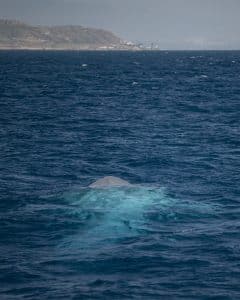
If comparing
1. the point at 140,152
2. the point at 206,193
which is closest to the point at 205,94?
the point at 140,152

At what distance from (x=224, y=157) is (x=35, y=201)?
19.2m

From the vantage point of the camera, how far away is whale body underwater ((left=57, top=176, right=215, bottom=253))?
24859 millimetres

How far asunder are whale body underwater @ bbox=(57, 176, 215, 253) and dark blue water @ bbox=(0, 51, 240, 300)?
0.22 ft

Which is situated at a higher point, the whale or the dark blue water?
the whale

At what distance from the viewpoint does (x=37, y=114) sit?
226ft

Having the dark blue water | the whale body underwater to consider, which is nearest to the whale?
the whale body underwater

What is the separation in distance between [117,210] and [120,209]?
26cm

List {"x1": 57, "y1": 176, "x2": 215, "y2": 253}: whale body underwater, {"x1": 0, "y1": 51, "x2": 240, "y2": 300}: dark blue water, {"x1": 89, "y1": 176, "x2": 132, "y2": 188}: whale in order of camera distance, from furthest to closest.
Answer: {"x1": 89, "y1": 176, "x2": 132, "y2": 188}: whale < {"x1": 57, "y1": 176, "x2": 215, "y2": 253}: whale body underwater < {"x1": 0, "y1": 51, "x2": 240, "y2": 300}: dark blue water

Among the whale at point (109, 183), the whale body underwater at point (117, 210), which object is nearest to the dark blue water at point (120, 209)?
the whale body underwater at point (117, 210)

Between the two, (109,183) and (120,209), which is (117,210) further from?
(109,183)

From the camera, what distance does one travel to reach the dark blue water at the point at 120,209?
20.1m

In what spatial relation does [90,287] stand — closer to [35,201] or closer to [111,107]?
[35,201]

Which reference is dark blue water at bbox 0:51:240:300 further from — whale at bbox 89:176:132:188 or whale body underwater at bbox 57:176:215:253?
whale at bbox 89:176:132:188

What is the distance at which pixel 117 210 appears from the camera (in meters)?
28.3
